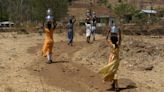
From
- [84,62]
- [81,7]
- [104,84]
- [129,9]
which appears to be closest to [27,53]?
[84,62]

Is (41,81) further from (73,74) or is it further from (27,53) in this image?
(27,53)

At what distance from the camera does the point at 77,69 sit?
1664 centimetres

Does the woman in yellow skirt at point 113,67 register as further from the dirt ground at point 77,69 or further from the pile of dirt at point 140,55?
the pile of dirt at point 140,55

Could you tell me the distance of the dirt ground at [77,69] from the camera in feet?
45.9

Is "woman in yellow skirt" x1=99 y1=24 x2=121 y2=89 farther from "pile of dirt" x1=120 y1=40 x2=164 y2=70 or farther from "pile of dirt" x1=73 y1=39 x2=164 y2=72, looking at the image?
"pile of dirt" x1=120 y1=40 x2=164 y2=70

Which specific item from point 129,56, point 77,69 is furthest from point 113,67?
point 129,56

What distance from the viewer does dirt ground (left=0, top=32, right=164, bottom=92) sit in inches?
551

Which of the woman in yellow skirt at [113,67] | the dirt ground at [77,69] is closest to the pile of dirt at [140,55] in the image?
the dirt ground at [77,69]

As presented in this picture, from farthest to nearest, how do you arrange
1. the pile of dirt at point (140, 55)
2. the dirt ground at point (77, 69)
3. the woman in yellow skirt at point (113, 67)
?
the pile of dirt at point (140, 55)
the dirt ground at point (77, 69)
the woman in yellow skirt at point (113, 67)

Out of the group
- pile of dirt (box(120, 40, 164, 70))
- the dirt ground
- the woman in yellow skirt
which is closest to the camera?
the woman in yellow skirt

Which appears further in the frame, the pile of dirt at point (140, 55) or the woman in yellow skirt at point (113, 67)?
the pile of dirt at point (140, 55)

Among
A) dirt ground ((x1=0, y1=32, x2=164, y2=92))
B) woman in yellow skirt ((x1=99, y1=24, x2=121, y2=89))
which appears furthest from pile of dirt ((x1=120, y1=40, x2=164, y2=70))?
woman in yellow skirt ((x1=99, y1=24, x2=121, y2=89))

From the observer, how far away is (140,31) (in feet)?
134

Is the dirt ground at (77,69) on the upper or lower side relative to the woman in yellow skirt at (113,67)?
lower
